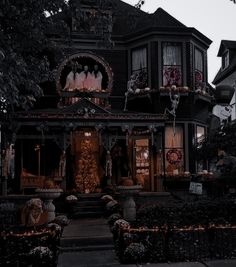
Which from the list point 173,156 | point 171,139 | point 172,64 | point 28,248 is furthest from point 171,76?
point 28,248

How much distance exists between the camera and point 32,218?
1285 centimetres

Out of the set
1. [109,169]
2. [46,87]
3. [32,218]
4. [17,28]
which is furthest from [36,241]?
[46,87]

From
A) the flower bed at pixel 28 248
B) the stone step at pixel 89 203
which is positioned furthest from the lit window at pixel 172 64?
the flower bed at pixel 28 248

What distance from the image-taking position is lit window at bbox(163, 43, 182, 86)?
2270 centimetres

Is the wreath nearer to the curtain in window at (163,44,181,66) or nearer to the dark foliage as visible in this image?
the curtain in window at (163,44,181,66)

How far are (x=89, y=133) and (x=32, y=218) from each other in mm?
9700

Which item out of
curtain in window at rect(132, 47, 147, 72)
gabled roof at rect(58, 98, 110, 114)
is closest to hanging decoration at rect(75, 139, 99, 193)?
gabled roof at rect(58, 98, 110, 114)

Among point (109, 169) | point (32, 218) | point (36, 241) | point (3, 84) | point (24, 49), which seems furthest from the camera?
point (109, 169)

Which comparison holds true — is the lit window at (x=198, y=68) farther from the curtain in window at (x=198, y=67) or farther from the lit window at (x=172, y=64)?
the lit window at (x=172, y=64)

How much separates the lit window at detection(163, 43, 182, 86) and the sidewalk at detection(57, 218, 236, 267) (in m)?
9.52

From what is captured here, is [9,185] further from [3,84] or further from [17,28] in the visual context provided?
[3,84]

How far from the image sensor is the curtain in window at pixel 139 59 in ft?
76.5

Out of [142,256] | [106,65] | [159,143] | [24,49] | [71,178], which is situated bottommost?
[142,256]

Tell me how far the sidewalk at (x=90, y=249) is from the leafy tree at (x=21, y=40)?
12.5 feet
